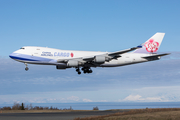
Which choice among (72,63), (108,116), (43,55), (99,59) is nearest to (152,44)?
(99,59)

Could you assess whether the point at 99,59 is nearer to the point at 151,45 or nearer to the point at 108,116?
the point at 151,45

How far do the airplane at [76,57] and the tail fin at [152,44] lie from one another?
1.92 metres

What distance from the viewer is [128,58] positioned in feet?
164

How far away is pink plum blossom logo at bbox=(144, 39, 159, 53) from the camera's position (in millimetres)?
52906

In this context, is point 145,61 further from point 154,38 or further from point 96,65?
point 96,65

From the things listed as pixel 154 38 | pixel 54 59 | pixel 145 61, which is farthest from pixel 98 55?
pixel 154 38

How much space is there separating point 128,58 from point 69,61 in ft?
46.1

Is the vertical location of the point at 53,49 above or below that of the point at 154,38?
below

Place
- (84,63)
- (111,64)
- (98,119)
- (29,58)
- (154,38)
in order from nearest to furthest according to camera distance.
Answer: (98,119)
(29,58)
(84,63)
(111,64)
(154,38)

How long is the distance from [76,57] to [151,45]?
61.7 ft

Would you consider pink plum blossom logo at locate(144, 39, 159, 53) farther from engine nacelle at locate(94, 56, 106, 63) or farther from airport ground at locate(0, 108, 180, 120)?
Answer: airport ground at locate(0, 108, 180, 120)

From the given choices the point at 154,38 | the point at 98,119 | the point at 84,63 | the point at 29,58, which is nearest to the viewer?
the point at 98,119

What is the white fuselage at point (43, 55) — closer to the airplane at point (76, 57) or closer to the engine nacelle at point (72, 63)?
the airplane at point (76, 57)

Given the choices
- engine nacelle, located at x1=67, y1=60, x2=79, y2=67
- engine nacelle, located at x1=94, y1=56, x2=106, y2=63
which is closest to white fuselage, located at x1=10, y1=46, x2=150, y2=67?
engine nacelle, located at x1=67, y1=60, x2=79, y2=67
